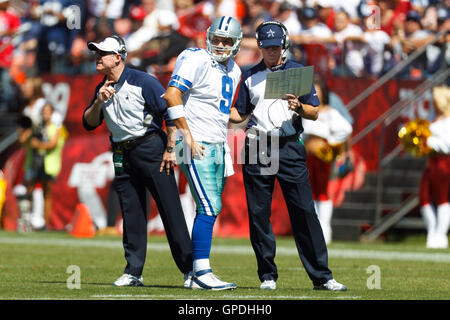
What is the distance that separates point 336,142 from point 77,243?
446 cm

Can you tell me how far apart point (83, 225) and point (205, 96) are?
34.9 ft

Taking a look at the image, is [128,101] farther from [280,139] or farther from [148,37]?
[148,37]

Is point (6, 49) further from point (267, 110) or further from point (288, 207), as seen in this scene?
point (288, 207)

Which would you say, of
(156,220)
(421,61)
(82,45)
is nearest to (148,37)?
(82,45)

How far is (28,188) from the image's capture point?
71.9ft

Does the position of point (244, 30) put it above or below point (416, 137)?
above

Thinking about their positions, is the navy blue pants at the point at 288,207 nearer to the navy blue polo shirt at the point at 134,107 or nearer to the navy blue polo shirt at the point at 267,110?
the navy blue polo shirt at the point at 267,110

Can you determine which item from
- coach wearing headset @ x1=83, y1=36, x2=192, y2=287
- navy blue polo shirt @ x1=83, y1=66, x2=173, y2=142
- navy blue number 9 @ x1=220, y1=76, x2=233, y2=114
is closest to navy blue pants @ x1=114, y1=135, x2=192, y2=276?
coach wearing headset @ x1=83, y1=36, x2=192, y2=287

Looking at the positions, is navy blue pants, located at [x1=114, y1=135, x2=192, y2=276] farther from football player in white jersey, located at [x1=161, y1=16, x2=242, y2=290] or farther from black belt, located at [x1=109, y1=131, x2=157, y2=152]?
football player in white jersey, located at [x1=161, y1=16, x2=242, y2=290]

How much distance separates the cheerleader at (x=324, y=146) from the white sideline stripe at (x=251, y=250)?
1.39 metres

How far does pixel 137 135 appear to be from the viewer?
32.6ft

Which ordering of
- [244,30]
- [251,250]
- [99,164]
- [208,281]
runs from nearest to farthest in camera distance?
[208,281]
[251,250]
[244,30]
[99,164]

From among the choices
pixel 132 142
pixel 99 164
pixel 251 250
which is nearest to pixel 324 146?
pixel 251 250

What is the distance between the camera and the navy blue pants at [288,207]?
9555 mm
